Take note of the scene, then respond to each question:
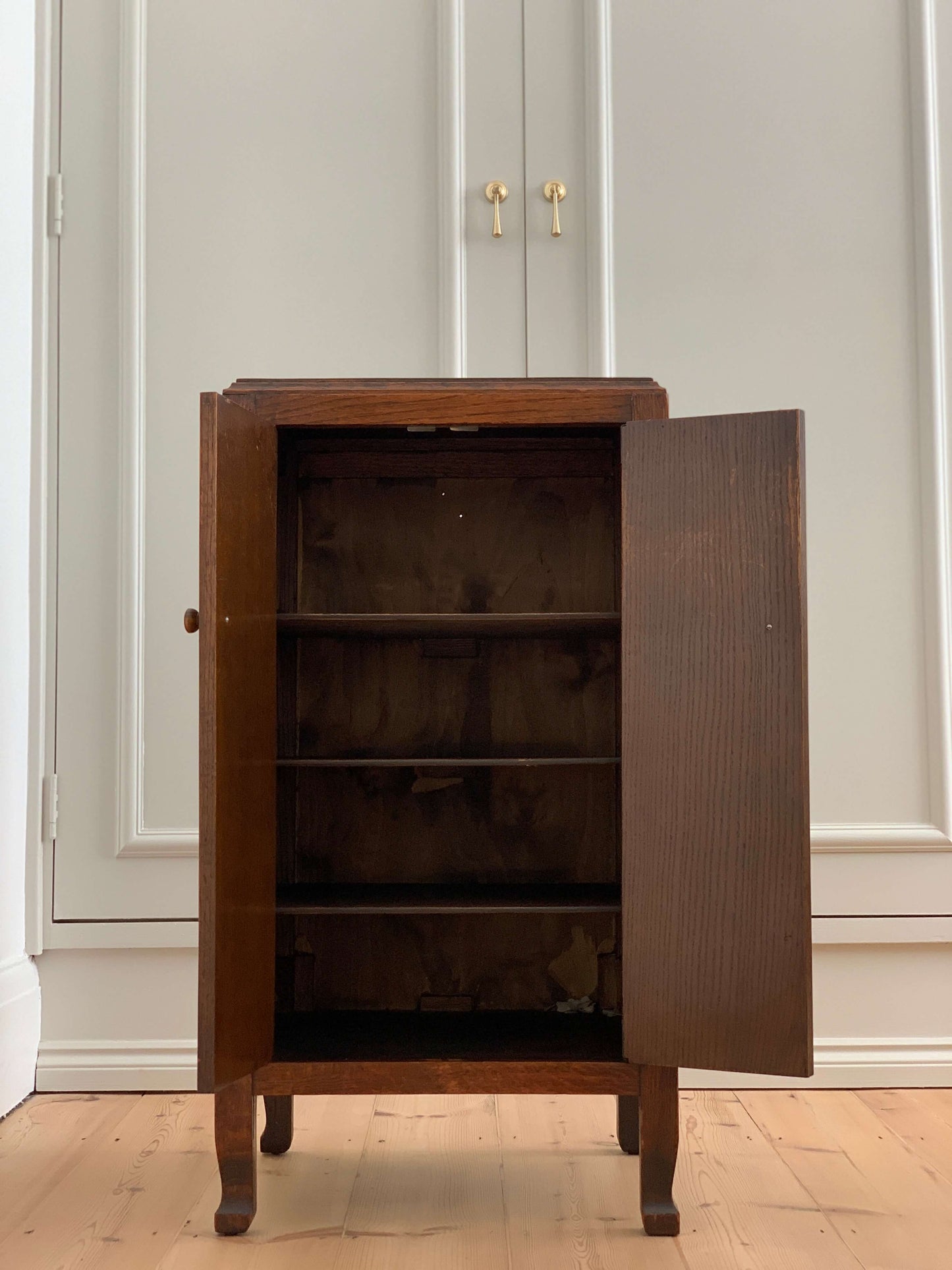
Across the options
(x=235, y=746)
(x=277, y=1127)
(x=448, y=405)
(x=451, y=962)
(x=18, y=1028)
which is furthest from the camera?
(x=18, y=1028)

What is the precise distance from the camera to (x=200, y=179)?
7.25ft

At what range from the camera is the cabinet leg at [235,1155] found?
146 centimetres

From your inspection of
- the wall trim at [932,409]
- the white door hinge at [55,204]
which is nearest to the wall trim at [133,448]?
the white door hinge at [55,204]

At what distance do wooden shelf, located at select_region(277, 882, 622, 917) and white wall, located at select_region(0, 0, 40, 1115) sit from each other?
0.63m

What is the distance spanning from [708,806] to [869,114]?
1.59 m

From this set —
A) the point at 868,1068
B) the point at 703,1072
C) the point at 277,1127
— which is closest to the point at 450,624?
the point at 277,1127

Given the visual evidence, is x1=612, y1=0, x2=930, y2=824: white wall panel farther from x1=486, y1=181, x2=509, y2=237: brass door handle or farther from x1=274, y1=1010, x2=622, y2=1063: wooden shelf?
x1=274, y1=1010, x2=622, y2=1063: wooden shelf

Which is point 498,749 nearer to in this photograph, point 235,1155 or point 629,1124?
point 629,1124

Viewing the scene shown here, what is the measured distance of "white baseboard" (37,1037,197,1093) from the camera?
83.4 inches

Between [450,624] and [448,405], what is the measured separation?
33 centimetres

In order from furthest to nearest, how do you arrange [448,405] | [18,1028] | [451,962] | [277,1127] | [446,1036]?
[18,1028] → [451,962] → [277,1127] → [446,1036] → [448,405]

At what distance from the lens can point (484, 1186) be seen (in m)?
1.64

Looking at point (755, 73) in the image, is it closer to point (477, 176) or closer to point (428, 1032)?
point (477, 176)

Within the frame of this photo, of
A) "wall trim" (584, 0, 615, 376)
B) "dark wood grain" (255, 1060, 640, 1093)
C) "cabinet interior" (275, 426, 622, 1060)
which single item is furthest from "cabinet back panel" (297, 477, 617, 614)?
"dark wood grain" (255, 1060, 640, 1093)
